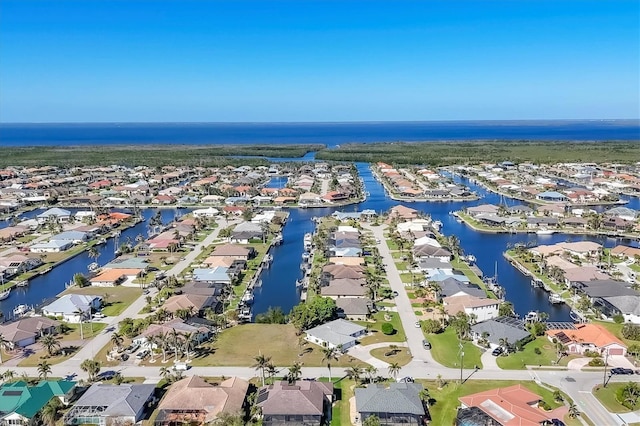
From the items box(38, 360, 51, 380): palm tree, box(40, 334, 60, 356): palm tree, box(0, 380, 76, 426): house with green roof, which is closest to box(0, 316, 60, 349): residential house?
box(40, 334, 60, 356): palm tree

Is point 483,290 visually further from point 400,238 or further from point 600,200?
point 600,200

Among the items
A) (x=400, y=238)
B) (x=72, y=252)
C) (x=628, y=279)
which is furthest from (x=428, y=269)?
(x=72, y=252)

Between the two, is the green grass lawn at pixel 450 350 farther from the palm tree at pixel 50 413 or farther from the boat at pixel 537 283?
the palm tree at pixel 50 413

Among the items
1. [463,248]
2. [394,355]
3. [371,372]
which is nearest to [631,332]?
[394,355]

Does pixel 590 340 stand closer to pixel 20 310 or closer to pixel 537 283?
pixel 537 283

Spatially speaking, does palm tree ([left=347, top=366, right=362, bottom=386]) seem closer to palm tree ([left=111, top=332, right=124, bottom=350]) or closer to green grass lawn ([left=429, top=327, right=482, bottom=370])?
green grass lawn ([left=429, top=327, right=482, bottom=370])

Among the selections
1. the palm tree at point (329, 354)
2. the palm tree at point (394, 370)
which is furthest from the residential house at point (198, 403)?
the palm tree at point (394, 370)

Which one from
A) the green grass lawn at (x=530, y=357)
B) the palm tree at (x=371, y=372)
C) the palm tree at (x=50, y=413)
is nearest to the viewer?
the palm tree at (x=50, y=413)
